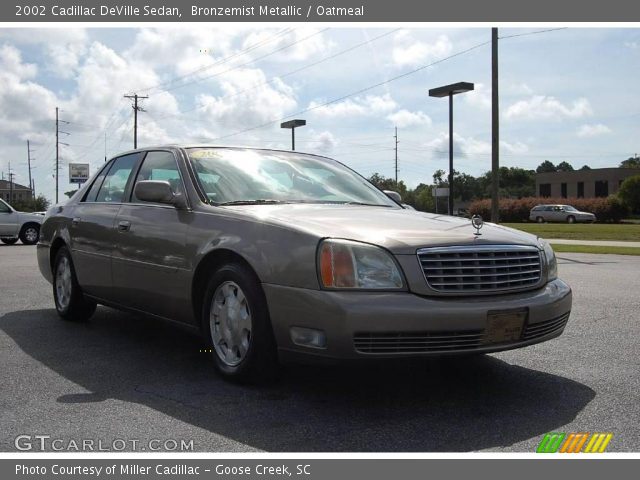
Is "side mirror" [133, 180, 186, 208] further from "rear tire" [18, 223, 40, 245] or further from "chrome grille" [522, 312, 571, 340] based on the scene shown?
"rear tire" [18, 223, 40, 245]

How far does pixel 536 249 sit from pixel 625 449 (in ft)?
4.74

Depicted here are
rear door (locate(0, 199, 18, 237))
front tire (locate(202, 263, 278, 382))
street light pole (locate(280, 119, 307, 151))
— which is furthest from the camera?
street light pole (locate(280, 119, 307, 151))

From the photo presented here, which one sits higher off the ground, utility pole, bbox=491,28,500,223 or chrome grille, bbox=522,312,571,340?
utility pole, bbox=491,28,500,223

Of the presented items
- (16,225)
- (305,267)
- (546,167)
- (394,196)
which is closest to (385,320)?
(305,267)

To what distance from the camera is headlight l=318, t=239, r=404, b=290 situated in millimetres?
3717

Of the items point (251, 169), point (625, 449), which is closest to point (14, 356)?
point (251, 169)

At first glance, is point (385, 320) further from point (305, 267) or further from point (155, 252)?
point (155, 252)

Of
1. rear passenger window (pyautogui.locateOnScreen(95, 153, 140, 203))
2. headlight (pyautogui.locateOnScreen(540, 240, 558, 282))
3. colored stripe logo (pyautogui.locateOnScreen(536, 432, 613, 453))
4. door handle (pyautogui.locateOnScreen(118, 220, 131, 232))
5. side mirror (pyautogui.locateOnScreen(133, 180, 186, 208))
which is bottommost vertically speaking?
→ colored stripe logo (pyautogui.locateOnScreen(536, 432, 613, 453))

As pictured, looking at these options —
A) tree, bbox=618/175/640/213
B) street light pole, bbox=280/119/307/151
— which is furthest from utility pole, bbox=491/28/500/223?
tree, bbox=618/175/640/213

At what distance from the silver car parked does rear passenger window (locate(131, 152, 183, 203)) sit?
53.1 m

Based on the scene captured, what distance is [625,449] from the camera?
10.6 ft

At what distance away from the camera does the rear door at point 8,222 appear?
864 inches

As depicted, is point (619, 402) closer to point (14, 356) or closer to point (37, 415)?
point (37, 415)

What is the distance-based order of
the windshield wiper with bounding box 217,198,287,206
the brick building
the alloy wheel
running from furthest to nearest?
the brick building → the windshield wiper with bounding box 217,198,287,206 → the alloy wheel
